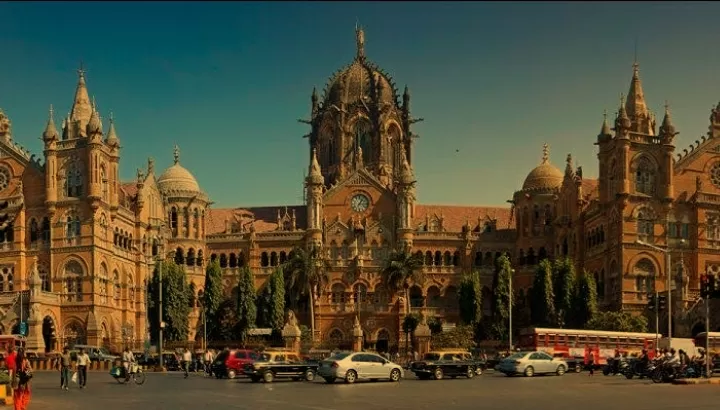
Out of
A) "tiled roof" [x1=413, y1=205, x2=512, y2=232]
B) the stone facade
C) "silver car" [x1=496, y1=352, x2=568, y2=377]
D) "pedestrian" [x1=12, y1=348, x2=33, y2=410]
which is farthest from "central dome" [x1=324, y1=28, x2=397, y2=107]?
"pedestrian" [x1=12, y1=348, x2=33, y2=410]

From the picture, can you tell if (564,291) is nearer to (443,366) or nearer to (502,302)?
(502,302)

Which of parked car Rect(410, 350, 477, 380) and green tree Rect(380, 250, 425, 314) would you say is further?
green tree Rect(380, 250, 425, 314)

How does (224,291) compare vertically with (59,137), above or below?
below

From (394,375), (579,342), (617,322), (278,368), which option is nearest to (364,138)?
(617,322)

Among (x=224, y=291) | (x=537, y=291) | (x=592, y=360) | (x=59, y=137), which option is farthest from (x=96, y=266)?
(x=592, y=360)

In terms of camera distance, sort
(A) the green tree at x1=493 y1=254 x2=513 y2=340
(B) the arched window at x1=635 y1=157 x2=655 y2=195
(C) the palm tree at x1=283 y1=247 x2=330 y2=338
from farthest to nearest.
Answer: (C) the palm tree at x1=283 y1=247 x2=330 y2=338 → (A) the green tree at x1=493 y1=254 x2=513 y2=340 → (B) the arched window at x1=635 y1=157 x2=655 y2=195

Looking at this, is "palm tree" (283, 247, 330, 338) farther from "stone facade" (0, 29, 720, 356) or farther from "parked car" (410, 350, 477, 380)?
"parked car" (410, 350, 477, 380)

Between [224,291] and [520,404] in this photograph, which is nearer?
[520,404]

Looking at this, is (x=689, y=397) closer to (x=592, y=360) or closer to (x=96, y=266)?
(x=592, y=360)

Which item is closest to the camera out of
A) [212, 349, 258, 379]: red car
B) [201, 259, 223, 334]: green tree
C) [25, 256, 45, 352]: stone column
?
[212, 349, 258, 379]: red car

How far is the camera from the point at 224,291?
111625mm

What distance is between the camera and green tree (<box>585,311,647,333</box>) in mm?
87375

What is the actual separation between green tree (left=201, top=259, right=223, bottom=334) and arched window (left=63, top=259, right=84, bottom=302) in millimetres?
12820

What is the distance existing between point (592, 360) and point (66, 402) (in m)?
36.0
